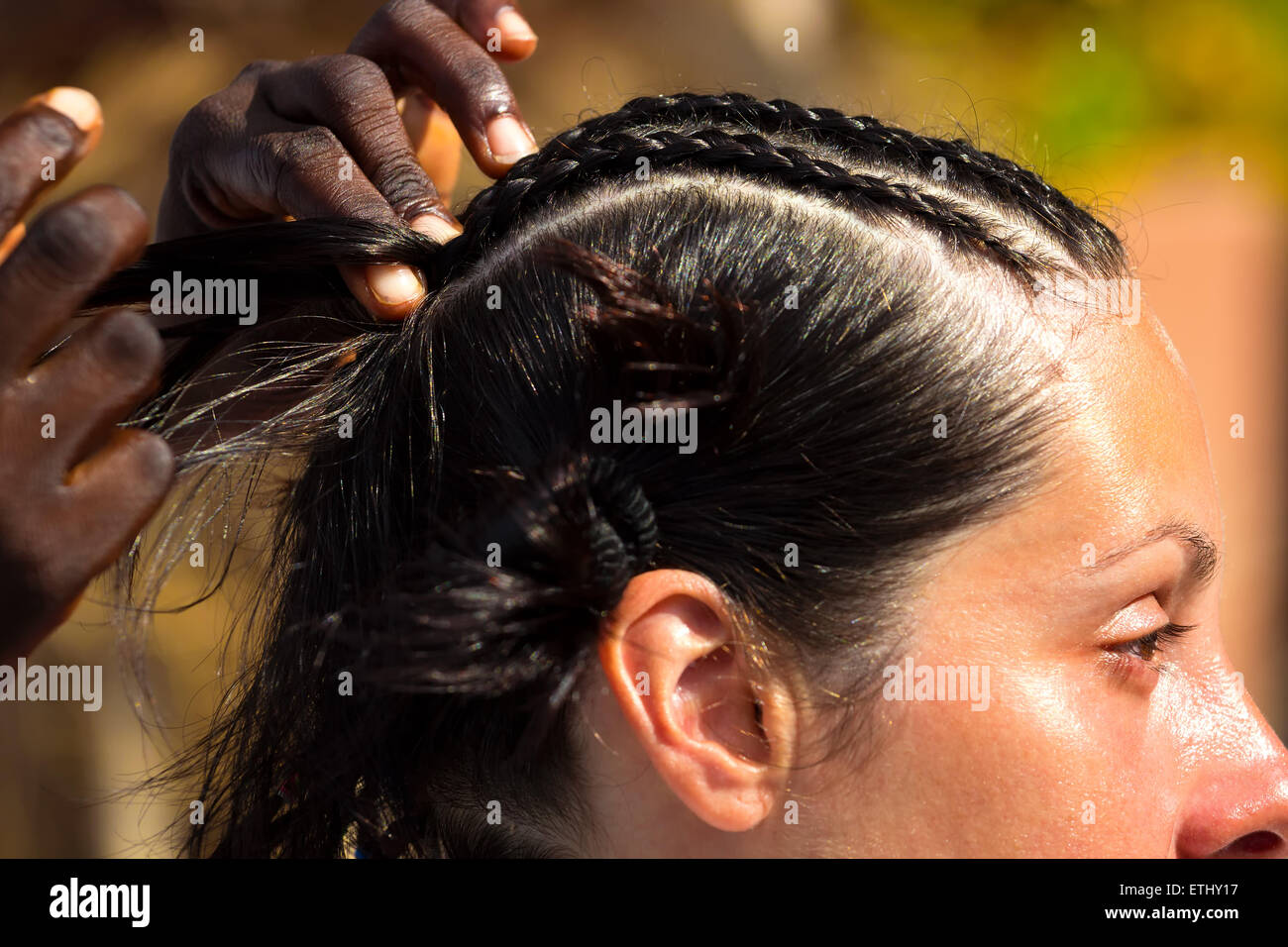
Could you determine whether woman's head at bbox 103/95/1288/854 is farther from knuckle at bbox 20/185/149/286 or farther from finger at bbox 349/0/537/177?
knuckle at bbox 20/185/149/286

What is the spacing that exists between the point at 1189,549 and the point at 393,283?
40.2 inches

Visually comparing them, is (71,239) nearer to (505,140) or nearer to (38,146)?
(38,146)

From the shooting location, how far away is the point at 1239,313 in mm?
4469

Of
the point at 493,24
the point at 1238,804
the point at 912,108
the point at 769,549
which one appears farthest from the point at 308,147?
the point at 912,108

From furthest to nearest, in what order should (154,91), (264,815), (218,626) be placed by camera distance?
(218,626) < (154,91) < (264,815)

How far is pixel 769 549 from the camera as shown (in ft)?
4.32

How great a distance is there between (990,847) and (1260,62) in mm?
4571

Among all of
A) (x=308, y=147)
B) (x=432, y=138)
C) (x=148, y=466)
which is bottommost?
(x=148, y=466)

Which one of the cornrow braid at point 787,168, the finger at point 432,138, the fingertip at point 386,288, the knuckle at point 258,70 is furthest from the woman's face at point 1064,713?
the knuckle at point 258,70

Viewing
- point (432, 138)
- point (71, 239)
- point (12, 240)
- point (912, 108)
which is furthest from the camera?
point (912, 108)

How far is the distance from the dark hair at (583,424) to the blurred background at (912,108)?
2.48 metres

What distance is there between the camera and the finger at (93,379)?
108cm
